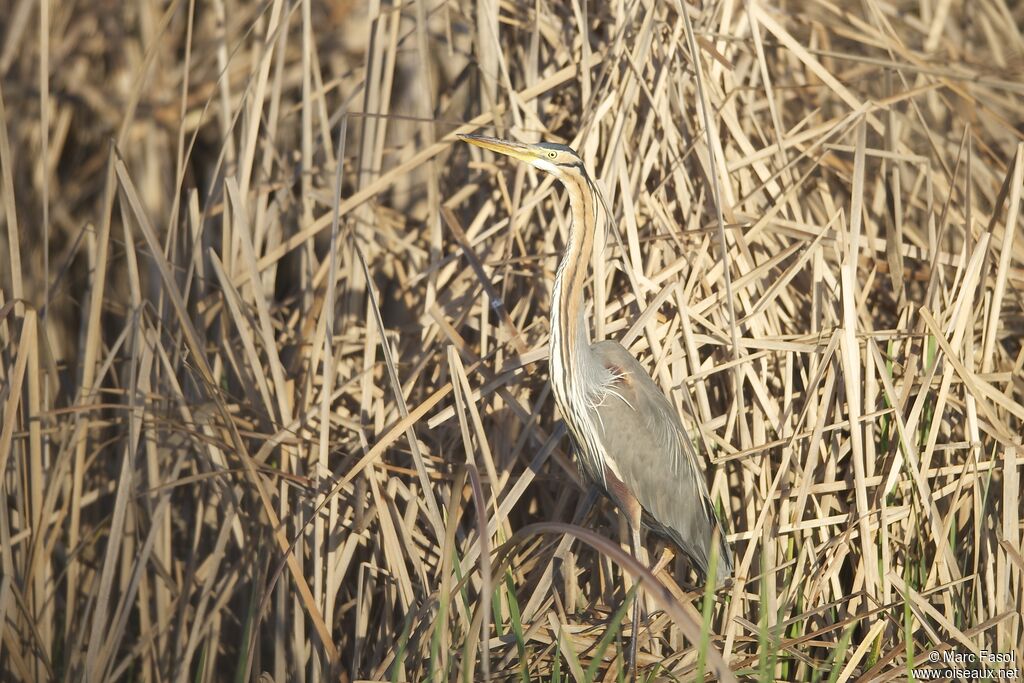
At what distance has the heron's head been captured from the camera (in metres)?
1.98

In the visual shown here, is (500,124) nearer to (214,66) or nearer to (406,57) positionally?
(406,57)

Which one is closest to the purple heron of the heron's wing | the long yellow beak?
the heron's wing

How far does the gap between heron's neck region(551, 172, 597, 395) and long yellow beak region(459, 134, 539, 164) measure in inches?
3.7

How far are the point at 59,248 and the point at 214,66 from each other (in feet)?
2.47

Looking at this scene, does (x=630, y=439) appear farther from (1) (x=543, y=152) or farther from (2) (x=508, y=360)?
(1) (x=543, y=152)

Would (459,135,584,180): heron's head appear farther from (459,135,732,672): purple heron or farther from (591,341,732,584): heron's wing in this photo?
(591,341,732,584): heron's wing

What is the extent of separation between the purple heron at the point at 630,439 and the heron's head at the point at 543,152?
0.31 feet

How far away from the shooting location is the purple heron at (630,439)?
2.10m

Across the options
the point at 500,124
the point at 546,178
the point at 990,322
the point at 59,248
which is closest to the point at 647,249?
the point at 546,178

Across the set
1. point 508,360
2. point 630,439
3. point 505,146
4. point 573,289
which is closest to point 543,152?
point 505,146

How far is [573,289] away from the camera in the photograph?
6.71 ft

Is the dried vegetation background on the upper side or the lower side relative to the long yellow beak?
lower

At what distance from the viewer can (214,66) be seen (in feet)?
9.75

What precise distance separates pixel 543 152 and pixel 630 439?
0.69 m
